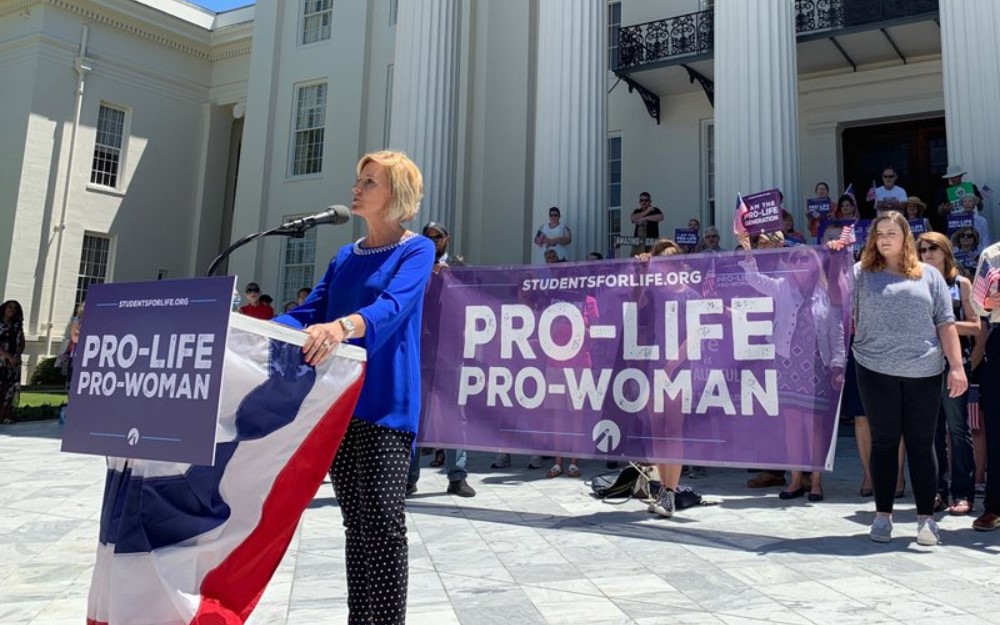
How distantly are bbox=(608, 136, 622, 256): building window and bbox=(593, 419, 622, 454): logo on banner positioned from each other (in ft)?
33.5

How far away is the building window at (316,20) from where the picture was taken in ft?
66.2

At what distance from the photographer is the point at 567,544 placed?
465 centimetres

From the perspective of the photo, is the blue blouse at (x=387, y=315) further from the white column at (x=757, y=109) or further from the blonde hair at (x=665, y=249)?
the white column at (x=757, y=109)

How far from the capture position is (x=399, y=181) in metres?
2.72

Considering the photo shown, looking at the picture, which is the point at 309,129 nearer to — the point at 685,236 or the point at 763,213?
the point at 685,236

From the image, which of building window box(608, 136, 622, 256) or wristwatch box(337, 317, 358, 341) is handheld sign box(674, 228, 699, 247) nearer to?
building window box(608, 136, 622, 256)

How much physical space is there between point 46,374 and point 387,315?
23469 mm

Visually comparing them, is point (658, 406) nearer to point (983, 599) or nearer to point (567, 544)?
point (567, 544)

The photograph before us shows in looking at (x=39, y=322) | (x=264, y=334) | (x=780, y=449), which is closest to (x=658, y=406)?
(x=780, y=449)

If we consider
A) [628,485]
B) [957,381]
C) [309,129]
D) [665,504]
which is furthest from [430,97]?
[957,381]

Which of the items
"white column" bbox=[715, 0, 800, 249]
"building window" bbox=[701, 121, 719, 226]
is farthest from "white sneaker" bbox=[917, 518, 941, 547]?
"building window" bbox=[701, 121, 719, 226]

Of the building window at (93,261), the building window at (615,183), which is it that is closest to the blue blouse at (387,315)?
the building window at (615,183)

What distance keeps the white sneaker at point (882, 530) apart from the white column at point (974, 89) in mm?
5883

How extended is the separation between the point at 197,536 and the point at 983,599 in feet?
11.8
